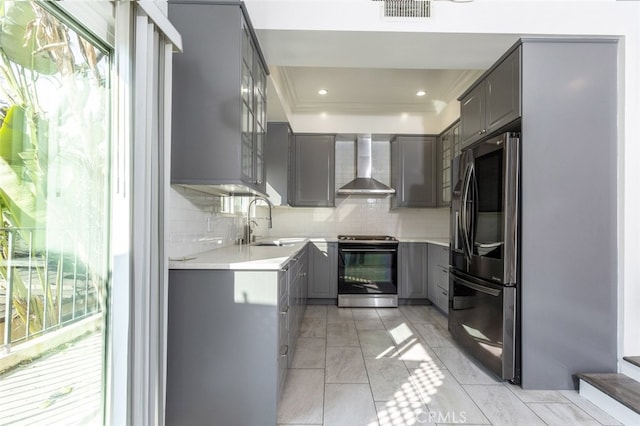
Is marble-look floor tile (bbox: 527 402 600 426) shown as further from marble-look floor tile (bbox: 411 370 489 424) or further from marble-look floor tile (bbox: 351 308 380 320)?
marble-look floor tile (bbox: 351 308 380 320)

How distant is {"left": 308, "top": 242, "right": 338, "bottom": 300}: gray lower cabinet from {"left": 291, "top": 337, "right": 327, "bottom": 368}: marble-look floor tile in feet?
4.30

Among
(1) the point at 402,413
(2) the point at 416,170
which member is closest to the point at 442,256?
(2) the point at 416,170

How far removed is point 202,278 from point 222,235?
3.82 ft

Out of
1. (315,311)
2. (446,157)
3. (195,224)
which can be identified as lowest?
(315,311)

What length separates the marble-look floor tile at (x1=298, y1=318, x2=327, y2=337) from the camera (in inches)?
129

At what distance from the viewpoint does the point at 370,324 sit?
3.63 m

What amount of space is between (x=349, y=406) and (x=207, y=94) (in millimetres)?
2126

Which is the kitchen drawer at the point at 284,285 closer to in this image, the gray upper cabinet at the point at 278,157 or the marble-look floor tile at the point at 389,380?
the marble-look floor tile at the point at 389,380

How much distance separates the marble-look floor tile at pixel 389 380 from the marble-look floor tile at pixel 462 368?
1.26 ft

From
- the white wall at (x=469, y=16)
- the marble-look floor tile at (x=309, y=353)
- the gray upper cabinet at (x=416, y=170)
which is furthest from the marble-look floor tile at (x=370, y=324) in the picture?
the white wall at (x=469, y=16)

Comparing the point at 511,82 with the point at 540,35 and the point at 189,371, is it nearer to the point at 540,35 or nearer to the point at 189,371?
the point at 540,35

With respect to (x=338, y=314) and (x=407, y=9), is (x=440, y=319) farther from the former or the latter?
(x=407, y=9)

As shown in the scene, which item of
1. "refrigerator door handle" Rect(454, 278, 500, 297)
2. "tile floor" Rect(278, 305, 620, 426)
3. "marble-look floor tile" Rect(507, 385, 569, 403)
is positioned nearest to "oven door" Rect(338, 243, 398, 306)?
"tile floor" Rect(278, 305, 620, 426)

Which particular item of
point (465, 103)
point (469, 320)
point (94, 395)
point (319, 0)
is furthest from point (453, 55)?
point (94, 395)
